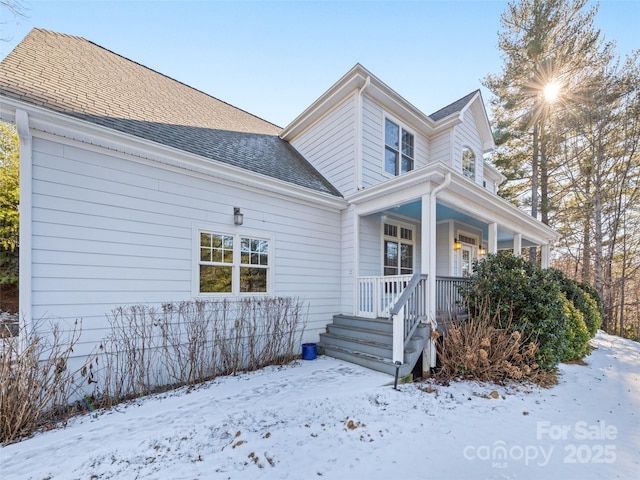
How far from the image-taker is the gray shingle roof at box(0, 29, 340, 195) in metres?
4.31

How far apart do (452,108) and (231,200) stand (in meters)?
A: 7.58

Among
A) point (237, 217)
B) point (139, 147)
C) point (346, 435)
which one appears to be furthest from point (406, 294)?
point (139, 147)

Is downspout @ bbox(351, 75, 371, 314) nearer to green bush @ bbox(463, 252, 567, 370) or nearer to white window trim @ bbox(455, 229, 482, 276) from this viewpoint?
green bush @ bbox(463, 252, 567, 370)

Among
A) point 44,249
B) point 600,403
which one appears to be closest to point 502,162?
point 600,403

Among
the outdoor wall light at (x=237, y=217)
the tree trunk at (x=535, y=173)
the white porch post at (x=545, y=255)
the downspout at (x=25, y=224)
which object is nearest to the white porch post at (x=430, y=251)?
the outdoor wall light at (x=237, y=217)

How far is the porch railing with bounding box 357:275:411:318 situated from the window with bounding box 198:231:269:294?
212cm

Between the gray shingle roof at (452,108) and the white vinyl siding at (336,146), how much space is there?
3452 millimetres

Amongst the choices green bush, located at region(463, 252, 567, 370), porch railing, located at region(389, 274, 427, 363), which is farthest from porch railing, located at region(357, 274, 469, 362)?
green bush, located at region(463, 252, 567, 370)

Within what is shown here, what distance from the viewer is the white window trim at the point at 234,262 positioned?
4750mm

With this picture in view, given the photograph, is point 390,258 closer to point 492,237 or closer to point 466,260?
point 492,237

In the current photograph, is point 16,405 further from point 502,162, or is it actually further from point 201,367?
point 502,162

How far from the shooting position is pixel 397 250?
25.8 ft

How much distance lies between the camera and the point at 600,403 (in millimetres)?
3918

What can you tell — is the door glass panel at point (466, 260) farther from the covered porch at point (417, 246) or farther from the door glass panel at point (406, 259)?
the door glass panel at point (406, 259)
